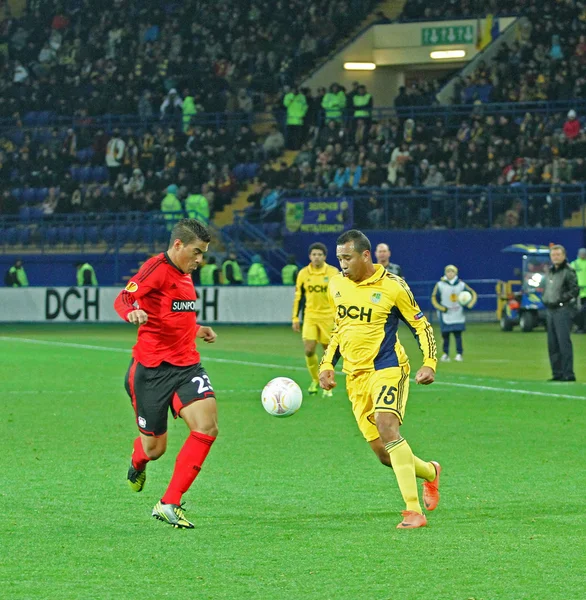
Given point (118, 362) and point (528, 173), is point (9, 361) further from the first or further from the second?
point (528, 173)

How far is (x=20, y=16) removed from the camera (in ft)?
172

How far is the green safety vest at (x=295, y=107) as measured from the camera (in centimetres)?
4256

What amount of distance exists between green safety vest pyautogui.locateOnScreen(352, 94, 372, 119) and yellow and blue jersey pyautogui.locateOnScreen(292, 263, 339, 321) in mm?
24021

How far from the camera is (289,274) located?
117 feet

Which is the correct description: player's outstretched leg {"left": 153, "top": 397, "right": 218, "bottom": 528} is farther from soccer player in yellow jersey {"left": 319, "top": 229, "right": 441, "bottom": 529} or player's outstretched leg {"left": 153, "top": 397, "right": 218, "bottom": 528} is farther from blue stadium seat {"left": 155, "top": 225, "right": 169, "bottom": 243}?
blue stadium seat {"left": 155, "top": 225, "right": 169, "bottom": 243}

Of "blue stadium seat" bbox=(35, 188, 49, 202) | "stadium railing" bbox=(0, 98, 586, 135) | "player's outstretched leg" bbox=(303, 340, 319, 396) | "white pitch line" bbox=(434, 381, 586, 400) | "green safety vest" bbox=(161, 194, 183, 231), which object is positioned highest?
"stadium railing" bbox=(0, 98, 586, 135)

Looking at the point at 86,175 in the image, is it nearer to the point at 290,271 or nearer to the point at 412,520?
the point at 290,271

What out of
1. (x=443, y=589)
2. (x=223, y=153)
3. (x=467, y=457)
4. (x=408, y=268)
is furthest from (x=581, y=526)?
(x=223, y=153)

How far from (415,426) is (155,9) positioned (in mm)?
37979

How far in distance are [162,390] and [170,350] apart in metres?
0.27

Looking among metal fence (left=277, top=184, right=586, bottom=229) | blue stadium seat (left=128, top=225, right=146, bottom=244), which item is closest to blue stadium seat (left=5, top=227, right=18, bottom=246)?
blue stadium seat (left=128, top=225, right=146, bottom=244)

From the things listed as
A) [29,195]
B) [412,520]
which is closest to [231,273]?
[29,195]

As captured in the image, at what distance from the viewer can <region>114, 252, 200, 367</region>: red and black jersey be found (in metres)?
8.49

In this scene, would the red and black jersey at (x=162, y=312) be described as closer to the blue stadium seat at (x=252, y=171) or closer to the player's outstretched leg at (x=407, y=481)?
the player's outstretched leg at (x=407, y=481)
